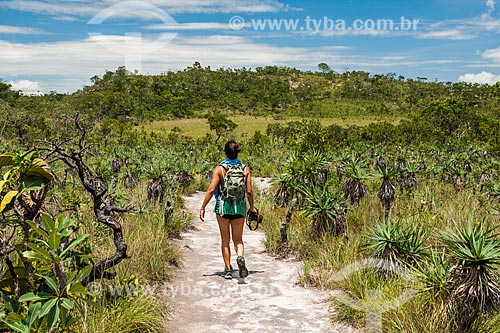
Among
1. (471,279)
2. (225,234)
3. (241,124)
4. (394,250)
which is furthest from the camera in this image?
(241,124)

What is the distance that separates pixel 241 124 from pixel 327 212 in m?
41.6

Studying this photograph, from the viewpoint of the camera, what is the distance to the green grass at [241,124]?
42959mm

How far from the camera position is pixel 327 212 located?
686cm

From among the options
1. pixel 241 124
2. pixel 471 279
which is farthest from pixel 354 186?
pixel 241 124

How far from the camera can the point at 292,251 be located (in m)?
7.29

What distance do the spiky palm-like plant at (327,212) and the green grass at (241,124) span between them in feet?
104

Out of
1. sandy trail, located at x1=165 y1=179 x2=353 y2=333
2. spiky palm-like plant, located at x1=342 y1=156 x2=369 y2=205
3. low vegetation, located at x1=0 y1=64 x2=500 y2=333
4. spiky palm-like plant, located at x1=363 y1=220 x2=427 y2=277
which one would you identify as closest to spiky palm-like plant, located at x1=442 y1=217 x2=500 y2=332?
low vegetation, located at x1=0 y1=64 x2=500 y2=333

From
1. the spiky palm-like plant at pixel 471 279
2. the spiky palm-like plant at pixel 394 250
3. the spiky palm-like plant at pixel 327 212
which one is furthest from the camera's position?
the spiky palm-like plant at pixel 327 212

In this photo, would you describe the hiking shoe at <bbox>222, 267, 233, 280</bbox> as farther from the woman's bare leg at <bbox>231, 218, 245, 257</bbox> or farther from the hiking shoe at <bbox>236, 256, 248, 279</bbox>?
the woman's bare leg at <bbox>231, 218, 245, 257</bbox>

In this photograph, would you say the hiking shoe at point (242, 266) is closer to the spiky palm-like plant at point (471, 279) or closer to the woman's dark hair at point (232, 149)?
the woman's dark hair at point (232, 149)

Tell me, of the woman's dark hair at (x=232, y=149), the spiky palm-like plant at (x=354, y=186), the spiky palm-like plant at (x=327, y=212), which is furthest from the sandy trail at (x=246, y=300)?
the spiky palm-like plant at (x=354, y=186)

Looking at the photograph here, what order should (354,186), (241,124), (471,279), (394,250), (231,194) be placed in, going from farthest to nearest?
1. (241,124)
2. (354,186)
3. (231,194)
4. (394,250)
5. (471,279)

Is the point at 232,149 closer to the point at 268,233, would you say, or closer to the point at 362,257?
the point at 362,257

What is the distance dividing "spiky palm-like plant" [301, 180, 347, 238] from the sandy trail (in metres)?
0.70
